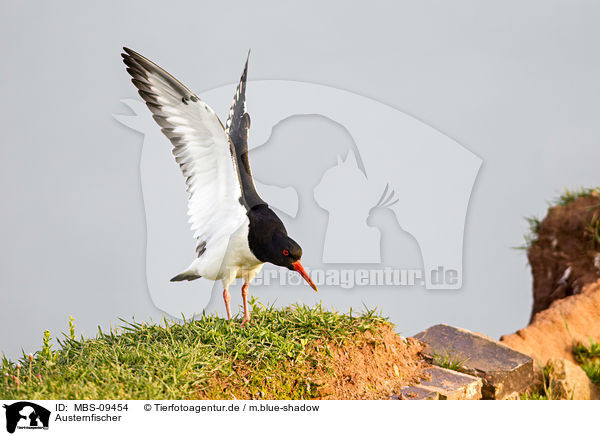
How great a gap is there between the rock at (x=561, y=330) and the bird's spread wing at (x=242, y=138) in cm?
352

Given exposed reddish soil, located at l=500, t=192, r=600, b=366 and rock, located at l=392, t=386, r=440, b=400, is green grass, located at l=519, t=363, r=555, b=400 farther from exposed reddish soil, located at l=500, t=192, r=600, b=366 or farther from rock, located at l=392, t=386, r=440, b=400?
rock, located at l=392, t=386, r=440, b=400

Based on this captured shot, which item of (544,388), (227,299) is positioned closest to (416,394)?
(227,299)

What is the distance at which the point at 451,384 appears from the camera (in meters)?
4.64

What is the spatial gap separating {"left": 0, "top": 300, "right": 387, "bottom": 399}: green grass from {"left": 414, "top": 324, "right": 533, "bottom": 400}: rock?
0.78 metres

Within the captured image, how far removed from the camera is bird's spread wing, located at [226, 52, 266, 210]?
14.4ft

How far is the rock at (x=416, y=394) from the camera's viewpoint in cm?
436

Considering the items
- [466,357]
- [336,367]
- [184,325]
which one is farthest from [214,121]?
[466,357]

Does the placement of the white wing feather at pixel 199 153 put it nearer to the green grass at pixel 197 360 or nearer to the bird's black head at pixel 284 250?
the bird's black head at pixel 284 250

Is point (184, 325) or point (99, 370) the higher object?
point (184, 325)

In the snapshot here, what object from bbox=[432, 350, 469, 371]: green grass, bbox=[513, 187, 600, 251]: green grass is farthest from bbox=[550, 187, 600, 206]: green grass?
bbox=[432, 350, 469, 371]: green grass

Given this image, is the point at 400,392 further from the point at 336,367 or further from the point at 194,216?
the point at 194,216

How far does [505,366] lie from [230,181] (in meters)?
2.80
